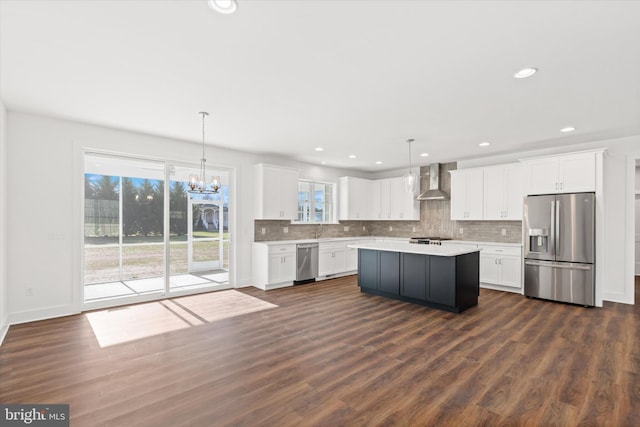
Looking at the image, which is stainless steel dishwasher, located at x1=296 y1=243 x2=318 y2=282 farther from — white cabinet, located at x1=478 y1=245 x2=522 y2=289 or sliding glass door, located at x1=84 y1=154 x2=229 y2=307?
white cabinet, located at x1=478 y1=245 x2=522 y2=289

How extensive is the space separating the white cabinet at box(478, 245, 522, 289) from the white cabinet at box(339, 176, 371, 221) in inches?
122

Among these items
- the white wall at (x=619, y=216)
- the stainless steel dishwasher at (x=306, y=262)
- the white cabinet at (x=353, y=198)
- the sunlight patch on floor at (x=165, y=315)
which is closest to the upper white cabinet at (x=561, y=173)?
the white wall at (x=619, y=216)

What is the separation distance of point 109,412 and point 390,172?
7.77m

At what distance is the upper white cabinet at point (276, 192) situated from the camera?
6305 millimetres

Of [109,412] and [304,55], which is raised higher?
[304,55]

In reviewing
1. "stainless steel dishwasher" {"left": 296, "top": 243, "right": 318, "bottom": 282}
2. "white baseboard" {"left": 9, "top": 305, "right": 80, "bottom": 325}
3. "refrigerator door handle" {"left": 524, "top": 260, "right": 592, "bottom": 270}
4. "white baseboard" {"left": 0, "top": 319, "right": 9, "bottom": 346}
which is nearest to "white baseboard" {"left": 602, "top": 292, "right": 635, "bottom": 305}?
"refrigerator door handle" {"left": 524, "top": 260, "right": 592, "bottom": 270}

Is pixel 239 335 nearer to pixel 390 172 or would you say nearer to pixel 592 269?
pixel 592 269

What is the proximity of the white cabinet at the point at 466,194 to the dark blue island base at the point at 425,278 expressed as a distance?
5.91 feet

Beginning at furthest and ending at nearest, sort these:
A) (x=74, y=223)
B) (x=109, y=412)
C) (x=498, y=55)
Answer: (x=74, y=223) < (x=498, y=55) < (x=109, y=412)

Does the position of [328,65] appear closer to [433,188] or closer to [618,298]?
[433,188]

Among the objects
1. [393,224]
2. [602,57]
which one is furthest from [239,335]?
[393,224]

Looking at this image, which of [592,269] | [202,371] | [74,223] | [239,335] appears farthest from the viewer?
[592,269]

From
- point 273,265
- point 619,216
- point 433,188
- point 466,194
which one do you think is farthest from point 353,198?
point 619,216

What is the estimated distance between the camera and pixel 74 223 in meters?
4.41
